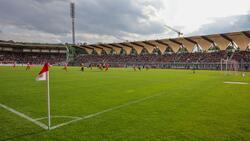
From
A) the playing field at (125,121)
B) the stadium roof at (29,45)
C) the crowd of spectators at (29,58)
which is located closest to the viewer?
the playing field at (125,121)

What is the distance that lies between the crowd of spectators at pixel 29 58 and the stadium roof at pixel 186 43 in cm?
1816

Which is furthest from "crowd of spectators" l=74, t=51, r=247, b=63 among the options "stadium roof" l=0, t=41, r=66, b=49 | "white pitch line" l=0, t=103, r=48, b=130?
"white pitch line" l=0, t=103, r=48, b=130

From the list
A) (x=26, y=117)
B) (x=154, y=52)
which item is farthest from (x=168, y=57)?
(x=26, y=117)

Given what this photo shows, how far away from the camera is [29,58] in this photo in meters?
118

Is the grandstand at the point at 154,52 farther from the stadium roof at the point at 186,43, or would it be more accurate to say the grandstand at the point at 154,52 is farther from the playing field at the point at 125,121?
the playing field at the point at 125,121

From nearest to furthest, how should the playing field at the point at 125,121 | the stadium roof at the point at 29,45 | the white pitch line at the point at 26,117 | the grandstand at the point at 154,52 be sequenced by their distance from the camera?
the playing field at the point at 125,121 → the white pitch line at the point at 26,117 → the grandstand at the point at 154,52 → the stadium roof at the point at 29,45

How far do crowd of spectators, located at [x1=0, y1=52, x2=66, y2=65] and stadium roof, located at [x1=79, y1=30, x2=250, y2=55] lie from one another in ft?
59.6

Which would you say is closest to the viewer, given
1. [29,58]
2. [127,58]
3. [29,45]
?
[127,58]

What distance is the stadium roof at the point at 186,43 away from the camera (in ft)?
250

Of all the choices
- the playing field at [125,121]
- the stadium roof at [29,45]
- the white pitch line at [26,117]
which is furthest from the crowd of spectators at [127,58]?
the white pitch line at [26,117]

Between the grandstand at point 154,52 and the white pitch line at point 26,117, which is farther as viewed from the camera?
the grandstand at point 154,52

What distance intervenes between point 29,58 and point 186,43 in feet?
242

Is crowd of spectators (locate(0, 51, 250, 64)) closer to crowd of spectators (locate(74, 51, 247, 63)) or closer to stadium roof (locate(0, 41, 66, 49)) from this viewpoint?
crowd of spectators (locate(74, 51, 247, 63))

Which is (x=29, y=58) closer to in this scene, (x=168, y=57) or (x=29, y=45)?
(x=29, y=45)
